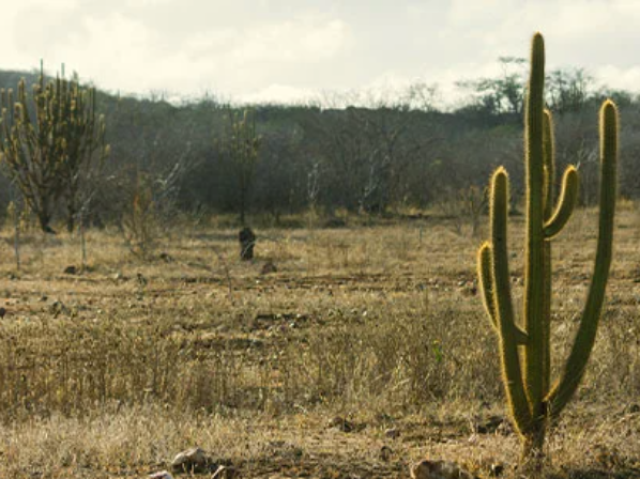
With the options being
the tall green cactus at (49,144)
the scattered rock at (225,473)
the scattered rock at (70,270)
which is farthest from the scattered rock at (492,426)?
the tall green cactus at (49,144)

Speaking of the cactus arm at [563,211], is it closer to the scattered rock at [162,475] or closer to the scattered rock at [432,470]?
the scattered rock at [432,470]

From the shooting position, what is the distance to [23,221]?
70.3ft

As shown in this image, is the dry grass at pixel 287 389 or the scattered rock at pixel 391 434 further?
the scattered rock at pixel 391 434

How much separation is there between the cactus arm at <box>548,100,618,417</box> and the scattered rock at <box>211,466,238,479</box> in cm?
142

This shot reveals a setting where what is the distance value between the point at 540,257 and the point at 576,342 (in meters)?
0.42

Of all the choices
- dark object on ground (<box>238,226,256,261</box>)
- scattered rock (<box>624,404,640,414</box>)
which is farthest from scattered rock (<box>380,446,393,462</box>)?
dark object on ground (<box>238,226,256,261</box>)

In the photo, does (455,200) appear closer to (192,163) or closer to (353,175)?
(353,175)

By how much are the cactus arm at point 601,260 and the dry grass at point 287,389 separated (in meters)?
0.33

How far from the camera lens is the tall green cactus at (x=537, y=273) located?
3.96 m

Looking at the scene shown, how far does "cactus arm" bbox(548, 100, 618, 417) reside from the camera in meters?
4.06

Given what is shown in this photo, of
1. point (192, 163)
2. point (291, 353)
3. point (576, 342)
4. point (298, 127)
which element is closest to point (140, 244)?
point (291, 353)

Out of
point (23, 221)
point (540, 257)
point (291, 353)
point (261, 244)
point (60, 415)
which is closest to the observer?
point (540, 257)

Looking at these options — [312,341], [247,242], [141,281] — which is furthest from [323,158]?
[312,341]

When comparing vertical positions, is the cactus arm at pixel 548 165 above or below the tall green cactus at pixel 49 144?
below
